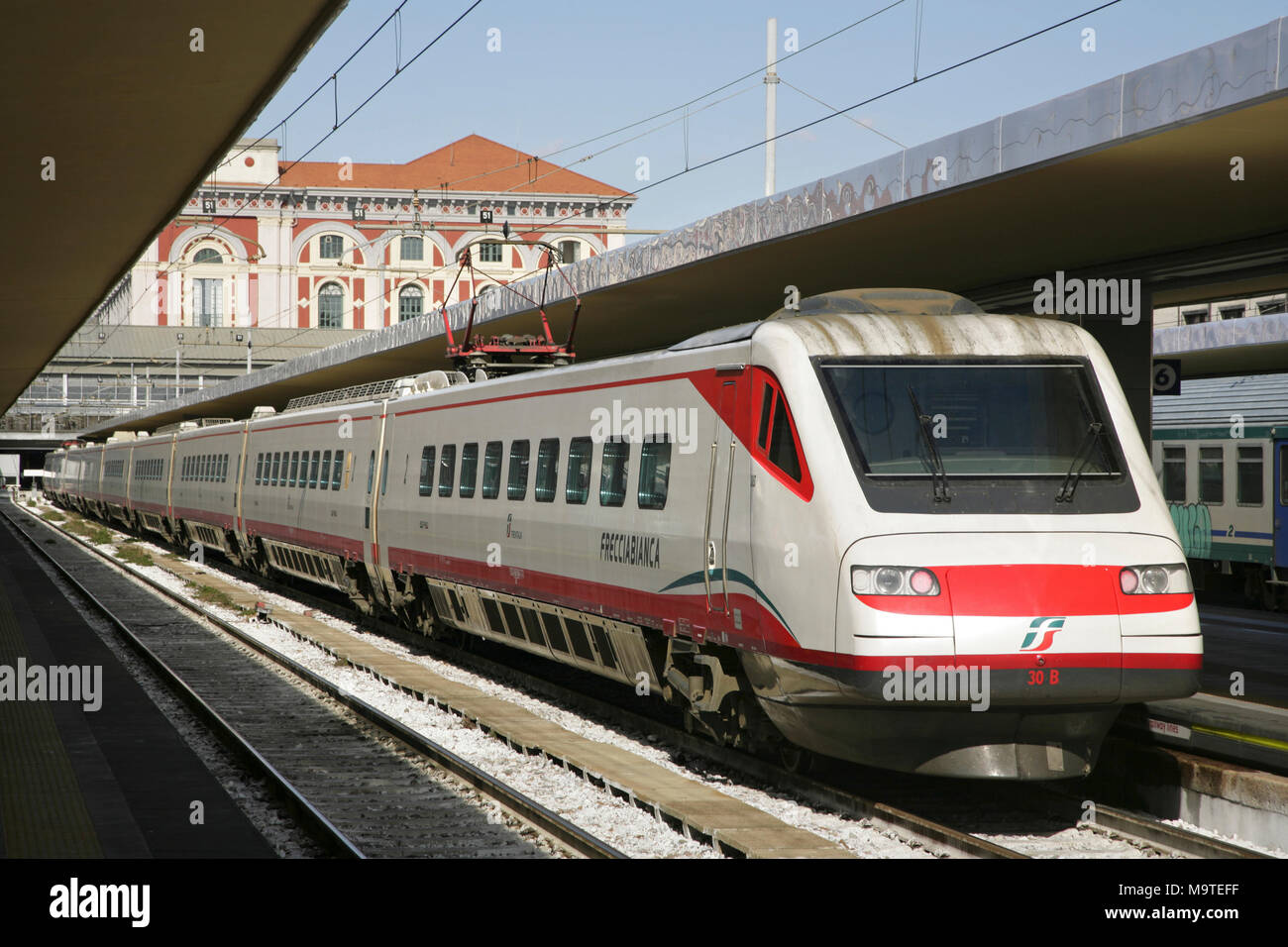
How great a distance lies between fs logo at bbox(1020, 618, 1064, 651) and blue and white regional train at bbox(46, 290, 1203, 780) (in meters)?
0.01

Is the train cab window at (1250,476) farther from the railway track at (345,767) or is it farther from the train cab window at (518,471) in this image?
the railway track at (345,767)

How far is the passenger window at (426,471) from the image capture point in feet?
51.9

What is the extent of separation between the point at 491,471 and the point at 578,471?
230 cm

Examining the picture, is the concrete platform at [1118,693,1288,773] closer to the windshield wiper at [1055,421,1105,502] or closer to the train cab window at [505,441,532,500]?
the windshield wiper at [1055,421,1105,502]

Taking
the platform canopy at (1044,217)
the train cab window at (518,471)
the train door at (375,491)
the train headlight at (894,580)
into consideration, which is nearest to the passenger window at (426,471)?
the train door at (375,491)

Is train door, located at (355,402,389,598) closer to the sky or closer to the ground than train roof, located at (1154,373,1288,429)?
closer to the ground

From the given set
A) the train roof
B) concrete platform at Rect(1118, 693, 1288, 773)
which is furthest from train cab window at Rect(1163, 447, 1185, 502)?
concrete platform at Rect(1118, 693, 1288, 773)

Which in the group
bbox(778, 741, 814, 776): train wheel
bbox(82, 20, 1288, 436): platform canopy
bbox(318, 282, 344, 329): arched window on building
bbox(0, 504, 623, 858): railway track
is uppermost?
bbox(318, 282, 344, 329): arched window on building

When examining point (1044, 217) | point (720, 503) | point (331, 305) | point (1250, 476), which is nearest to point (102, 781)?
point (720, 503)

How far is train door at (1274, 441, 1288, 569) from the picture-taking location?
21.4 meters

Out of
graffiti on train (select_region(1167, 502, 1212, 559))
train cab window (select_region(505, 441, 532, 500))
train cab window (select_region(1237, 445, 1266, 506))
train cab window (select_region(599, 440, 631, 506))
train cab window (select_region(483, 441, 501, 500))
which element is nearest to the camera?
train cab window (select_region(599, 440, 631, 506))

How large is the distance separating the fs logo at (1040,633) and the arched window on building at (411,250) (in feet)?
270

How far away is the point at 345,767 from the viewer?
10.3 meters
